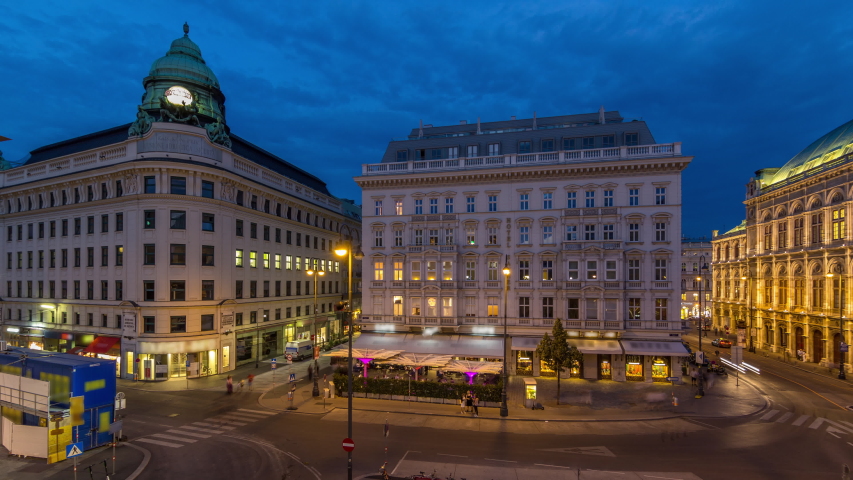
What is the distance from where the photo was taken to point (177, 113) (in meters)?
39.0

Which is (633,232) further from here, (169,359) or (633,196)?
(169,359)

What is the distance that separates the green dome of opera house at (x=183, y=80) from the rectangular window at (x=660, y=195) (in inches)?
1645

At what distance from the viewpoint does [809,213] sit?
46031 mm

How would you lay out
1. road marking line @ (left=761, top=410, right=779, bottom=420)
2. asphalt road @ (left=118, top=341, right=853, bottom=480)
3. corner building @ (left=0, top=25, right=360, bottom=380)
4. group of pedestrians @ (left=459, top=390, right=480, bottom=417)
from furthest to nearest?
corner building @ (left=0, top=25, right=360, bottom=380)
group of pedestrians @ (left=459, top=390, right=480, bottom=417)
road marking line @ (left=761, top=410, right=779, bottom=420)
asphalt road @ (left=118, top=341, right=853, bottom=480)

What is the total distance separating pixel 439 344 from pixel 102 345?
29.8m

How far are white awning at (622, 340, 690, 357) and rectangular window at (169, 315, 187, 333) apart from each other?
36.7 metres

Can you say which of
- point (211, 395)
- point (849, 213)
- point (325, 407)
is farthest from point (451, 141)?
point (849, 213)

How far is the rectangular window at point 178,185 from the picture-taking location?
123 feet

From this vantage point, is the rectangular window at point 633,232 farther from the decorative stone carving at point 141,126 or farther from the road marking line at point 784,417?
the decorative stone carving at point 141,126

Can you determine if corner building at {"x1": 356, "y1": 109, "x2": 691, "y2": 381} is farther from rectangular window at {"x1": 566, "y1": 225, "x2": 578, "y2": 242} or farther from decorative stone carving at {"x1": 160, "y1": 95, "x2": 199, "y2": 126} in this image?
decorative stone carving at {"x1": 160, "y1": 95, "x2": 199, "y2": 126}

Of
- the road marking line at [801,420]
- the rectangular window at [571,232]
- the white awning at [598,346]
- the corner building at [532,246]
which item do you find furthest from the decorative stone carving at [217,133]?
the road marking line at [801,420]

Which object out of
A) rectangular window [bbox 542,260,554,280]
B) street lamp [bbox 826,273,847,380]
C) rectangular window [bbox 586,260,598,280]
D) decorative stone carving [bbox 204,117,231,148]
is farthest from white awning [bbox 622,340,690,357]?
decorative stone carving [bbox 204,117,231,148]

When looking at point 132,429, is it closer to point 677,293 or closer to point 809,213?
point 677,293

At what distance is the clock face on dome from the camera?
40812mm
